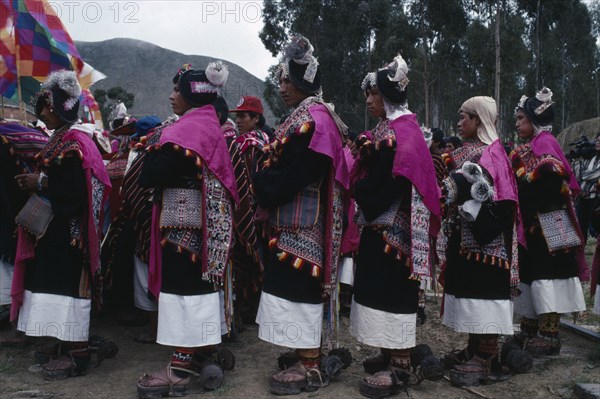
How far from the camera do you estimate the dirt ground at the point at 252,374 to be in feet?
13.0

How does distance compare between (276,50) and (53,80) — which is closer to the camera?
(53,80)

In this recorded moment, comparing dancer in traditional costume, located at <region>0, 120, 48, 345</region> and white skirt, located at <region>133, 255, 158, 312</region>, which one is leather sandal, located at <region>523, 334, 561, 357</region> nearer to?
white skirt, located at <region>133, 255, 158, 312</region>

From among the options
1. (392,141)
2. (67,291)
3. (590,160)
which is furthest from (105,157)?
(590,160)

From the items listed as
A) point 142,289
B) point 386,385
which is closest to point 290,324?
point 386,385

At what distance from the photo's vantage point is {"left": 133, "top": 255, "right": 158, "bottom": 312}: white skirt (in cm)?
509

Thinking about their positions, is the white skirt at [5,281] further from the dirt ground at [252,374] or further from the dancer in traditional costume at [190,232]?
the dancer in traditional costume at [190,232]

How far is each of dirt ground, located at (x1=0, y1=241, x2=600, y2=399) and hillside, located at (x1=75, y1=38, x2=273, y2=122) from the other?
50.8 metres

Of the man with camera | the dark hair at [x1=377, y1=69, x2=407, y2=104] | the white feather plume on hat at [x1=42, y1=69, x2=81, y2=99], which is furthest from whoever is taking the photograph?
the man with camera

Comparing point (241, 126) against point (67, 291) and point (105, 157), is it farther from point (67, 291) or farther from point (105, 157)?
point (67, 291)

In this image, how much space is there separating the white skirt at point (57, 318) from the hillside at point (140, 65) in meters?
51.5

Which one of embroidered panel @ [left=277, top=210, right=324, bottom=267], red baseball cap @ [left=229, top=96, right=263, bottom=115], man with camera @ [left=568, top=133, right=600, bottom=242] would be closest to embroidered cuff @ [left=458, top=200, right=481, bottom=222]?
embroidered panel @ [left=277, top=210, right=324, bottom=267]

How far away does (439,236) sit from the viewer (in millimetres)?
4191

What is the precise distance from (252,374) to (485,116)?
266 centimetres

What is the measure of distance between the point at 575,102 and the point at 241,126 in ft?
136
